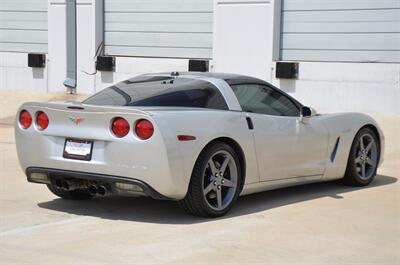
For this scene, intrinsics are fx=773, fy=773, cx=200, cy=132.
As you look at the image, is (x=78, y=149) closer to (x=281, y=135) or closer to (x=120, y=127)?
(x=120, y=127)

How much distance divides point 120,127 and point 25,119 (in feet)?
3.87

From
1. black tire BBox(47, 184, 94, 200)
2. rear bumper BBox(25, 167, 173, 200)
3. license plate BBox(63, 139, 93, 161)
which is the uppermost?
license plate BBox(63, 139, 93, 161)

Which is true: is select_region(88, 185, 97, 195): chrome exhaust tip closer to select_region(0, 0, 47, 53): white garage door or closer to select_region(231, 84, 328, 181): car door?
select_region(231, 84, 328, 181): car door

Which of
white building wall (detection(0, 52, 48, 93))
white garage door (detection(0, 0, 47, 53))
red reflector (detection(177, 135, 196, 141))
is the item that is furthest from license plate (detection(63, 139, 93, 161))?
white garage door (detection(0, 0, 47, 53))

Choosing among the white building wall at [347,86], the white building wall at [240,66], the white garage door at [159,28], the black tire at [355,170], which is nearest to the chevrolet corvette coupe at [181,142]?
the black tire at [355,170]

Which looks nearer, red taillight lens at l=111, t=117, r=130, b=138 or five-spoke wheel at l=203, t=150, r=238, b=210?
red taillight lens at l=111, t=117, r=130, b=138

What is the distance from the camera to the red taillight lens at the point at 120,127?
21.8 feet

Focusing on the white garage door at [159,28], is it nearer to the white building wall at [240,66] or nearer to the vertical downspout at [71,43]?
the white building wall at [240,66]

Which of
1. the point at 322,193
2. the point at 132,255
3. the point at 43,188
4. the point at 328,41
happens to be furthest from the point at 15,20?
the point at 132,255

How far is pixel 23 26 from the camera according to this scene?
66.1 feet

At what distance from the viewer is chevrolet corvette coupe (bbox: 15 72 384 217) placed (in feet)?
21.6

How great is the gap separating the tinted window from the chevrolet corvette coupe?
0.05 feet

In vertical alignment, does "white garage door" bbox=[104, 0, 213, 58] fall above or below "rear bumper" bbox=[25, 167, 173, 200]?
above

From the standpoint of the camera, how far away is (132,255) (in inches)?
224
